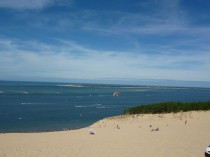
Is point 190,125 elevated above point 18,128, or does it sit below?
above

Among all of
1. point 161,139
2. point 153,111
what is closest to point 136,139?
point 161,139

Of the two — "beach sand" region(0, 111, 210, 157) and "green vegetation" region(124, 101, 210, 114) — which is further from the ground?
"green vegetation" region(124, 101, 210, 114)

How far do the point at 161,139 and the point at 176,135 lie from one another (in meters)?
2.00

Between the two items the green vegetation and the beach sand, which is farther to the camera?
the green vegetation

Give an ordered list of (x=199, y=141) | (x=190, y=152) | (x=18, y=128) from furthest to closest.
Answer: (x=18, y=128) → (x=199, y=141) → (x=190, y=152)

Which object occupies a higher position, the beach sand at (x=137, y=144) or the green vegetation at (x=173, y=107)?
the green vegetation at (x=173, y=107)

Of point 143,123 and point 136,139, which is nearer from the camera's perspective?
point 136,139

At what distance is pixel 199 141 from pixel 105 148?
6080 millimetres

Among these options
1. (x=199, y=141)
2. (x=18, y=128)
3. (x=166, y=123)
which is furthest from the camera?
(x=18, y=128)

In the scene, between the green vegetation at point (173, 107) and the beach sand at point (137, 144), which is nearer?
the beach sand at point (137, 144)

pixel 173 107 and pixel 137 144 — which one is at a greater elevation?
pixel 173 107

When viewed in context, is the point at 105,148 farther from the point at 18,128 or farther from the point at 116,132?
the point at 18,128

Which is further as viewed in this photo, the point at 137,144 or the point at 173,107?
the point at 173,107

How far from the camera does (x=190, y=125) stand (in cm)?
2642
